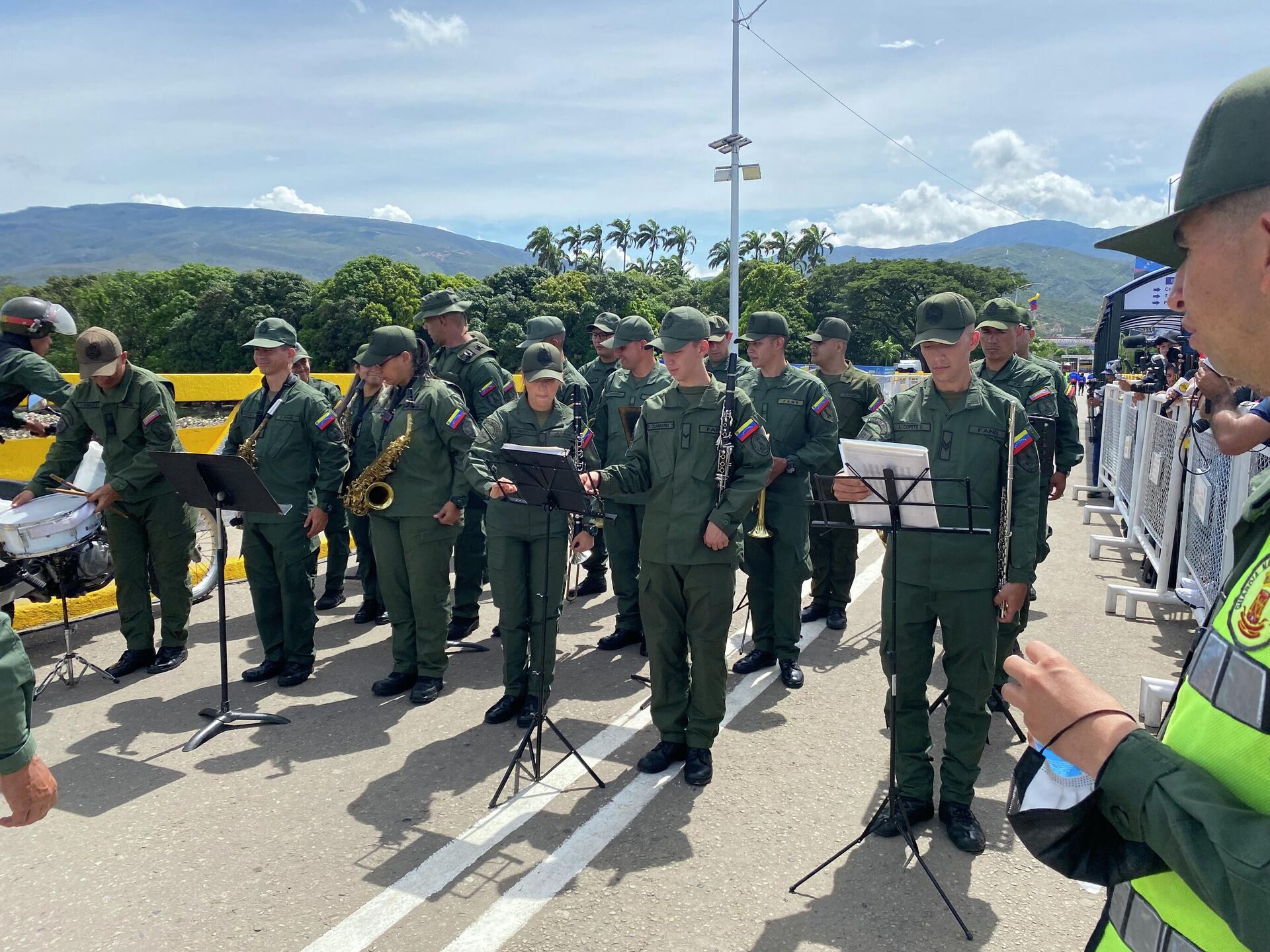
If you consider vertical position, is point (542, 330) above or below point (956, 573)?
above

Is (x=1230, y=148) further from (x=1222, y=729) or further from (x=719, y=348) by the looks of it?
(x=719, y=348)

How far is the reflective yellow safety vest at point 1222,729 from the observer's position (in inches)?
41.8

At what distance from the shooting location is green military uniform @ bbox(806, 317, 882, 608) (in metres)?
7.12

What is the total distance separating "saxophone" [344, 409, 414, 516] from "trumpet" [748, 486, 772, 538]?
8.45ft

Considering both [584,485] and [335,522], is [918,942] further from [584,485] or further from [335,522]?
[335,522]

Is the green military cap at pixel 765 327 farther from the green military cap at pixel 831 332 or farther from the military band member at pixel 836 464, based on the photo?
the green military cap at pixel 831 332

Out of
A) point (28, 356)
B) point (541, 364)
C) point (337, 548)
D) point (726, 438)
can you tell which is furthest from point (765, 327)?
point (28, 356)

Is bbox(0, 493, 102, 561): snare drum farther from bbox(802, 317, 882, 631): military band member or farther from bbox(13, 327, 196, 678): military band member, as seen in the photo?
bbox(802, 317, 882, 631): military band member

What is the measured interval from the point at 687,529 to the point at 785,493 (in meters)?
1.94

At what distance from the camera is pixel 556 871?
3.67m

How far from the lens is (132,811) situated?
4250 mm

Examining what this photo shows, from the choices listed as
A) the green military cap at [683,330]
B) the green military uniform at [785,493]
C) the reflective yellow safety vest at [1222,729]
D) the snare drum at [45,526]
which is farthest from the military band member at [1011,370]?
the snare drum at [45,526]

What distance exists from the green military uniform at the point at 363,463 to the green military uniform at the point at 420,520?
1009mm

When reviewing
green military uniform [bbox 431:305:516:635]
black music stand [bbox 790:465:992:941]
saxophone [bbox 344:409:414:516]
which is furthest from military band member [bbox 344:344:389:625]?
black music stand [bbox 790:465:992:941]
